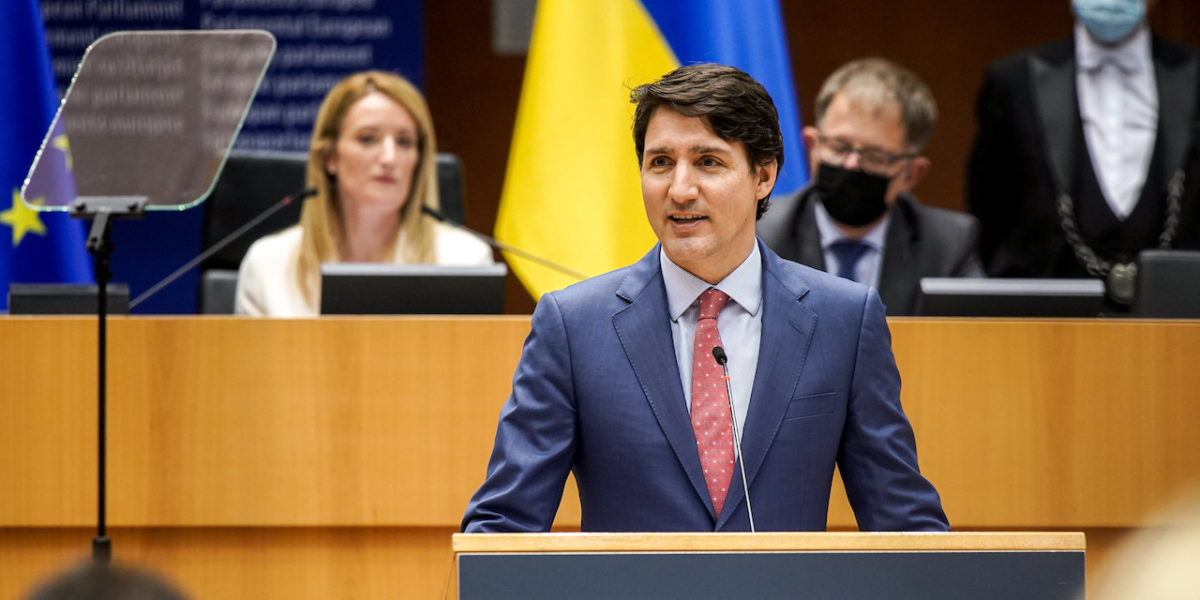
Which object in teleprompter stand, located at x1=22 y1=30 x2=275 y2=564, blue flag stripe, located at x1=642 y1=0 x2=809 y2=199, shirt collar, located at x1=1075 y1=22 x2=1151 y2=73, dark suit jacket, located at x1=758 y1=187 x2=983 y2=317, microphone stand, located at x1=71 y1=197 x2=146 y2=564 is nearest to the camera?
microphone stand, located at x1=71 y1=197 x2=146 y2=564

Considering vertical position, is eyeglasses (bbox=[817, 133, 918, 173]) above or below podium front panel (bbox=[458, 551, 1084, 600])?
above

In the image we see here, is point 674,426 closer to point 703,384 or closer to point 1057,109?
point 703,384

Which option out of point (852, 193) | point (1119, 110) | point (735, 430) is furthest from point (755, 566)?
point (1119, 110)

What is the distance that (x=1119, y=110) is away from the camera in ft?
13.1

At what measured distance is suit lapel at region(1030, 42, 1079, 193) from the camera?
3.94 m

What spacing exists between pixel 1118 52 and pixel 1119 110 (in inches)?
6.8

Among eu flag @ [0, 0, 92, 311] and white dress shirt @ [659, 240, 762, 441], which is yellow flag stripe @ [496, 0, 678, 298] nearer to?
eu flag @ [0, 0, 92, 311]

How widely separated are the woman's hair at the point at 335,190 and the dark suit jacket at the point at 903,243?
92cm

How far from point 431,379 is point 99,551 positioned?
729 mm

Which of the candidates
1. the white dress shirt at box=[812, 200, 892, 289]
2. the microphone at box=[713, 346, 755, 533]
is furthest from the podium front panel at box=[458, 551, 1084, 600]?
the white dress shirt at box=[812, 200, 892, 289]

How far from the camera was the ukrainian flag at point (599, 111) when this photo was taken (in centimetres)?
374

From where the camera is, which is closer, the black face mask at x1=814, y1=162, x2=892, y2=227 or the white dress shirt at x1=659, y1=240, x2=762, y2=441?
the white dress shirt at x1=659, y1=240, x2=762, y2=441

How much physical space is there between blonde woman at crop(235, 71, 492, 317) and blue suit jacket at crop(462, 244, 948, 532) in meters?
1.70

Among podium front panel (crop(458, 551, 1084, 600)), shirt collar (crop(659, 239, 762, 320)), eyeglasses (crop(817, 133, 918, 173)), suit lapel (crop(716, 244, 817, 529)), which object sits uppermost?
eyeglasses (crop(817, 133, 918, 173))
